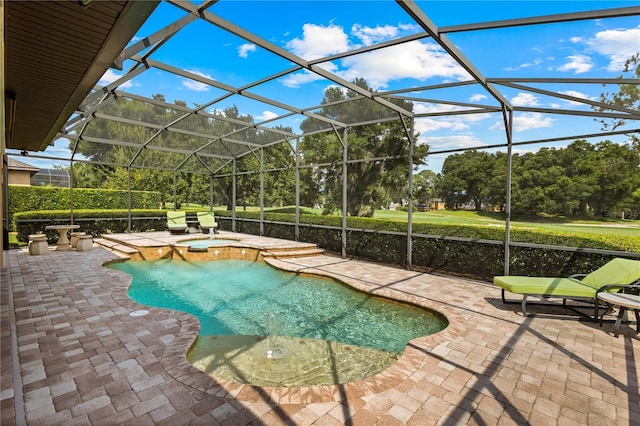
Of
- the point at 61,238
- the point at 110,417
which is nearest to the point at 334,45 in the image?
the point at 110,417

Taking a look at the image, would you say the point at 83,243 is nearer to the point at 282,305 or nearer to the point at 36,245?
the point at 36,245

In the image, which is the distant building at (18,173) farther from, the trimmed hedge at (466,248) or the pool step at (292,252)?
the trimmed hedge at (466,248)

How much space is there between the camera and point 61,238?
1043 cm

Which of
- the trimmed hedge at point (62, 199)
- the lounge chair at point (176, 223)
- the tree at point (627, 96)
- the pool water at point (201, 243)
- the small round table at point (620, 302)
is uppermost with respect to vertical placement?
the tree at point (627, 96)

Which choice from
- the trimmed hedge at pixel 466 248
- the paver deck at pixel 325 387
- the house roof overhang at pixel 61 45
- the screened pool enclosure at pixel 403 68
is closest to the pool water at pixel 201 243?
the trimmed hedge at pixel 466 248

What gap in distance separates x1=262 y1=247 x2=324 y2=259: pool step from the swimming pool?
3.25ft

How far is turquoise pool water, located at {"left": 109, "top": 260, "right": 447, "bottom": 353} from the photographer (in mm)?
4809

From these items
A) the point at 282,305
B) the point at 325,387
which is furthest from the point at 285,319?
the point at 325,387

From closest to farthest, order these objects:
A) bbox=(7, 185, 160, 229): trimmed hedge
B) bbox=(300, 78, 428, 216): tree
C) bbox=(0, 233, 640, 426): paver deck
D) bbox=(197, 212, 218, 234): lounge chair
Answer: bbox=(0, 233, 640, 426): paver deck
bbox=(7, 185, 160, 229): trimmed hedge
bbox=(197, 212, 218, 234): lounge chair
bbox=(300, 78, 428, 216): tree

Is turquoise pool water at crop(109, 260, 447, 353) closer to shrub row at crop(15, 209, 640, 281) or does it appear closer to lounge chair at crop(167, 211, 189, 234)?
shrub row at crop(15, 209, 640, 281)

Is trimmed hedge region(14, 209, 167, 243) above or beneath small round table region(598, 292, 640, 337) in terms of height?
above

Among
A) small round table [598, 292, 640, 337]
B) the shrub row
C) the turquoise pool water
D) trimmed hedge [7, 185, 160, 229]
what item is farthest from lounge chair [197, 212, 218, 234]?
small round table [598, 292, 640, 337]

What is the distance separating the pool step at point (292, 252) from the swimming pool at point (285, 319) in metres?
0.99

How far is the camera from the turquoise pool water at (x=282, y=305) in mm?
4809
